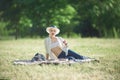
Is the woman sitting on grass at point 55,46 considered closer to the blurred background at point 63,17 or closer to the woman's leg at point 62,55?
the woman's leg at point 62,55

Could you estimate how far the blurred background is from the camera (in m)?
34.2

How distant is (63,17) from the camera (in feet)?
114

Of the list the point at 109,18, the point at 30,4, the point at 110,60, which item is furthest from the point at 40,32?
the point at 110,60

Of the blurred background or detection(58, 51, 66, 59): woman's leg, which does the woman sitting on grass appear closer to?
detection(58, 51, 66, 59): woman's leg

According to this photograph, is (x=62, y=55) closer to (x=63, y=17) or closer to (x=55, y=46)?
(x=55, y=46)

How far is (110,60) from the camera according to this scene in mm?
12203

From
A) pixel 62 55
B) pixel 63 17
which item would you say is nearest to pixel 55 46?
pixel 62 55

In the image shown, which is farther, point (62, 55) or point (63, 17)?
point (63, 17)

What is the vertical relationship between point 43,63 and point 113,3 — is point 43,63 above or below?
below

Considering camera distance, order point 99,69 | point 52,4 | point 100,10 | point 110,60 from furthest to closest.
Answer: point 100,10, point 52,4, point 110,60, point 99,69

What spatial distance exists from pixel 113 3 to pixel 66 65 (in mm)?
26787

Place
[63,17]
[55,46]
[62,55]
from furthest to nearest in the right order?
[63,17] < [62,55] < [55,46]

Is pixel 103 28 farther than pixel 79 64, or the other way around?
pixel 103 28

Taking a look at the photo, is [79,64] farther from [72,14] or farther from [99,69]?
[72,14]
